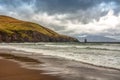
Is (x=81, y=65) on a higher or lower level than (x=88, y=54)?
lower

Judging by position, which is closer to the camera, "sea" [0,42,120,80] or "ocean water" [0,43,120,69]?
"sea" [0,42,120,80]

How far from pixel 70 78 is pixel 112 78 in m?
2.52

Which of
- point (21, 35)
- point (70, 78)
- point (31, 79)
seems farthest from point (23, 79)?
point (21, 35)

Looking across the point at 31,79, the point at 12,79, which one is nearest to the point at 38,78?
the point at 31,79

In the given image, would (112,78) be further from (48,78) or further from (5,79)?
(5,79)

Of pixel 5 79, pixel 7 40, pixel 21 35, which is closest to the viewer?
pixel 5 79

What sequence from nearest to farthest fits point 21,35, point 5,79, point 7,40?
point 5,79, point 7,40, point 21,35

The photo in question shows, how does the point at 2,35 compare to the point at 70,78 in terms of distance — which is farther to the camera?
the point at 2,35

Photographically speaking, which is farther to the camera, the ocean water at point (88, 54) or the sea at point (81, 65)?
the ocean water at point (88, 54)

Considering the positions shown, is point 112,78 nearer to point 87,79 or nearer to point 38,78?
point 87,79

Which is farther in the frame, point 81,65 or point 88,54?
point 88,54

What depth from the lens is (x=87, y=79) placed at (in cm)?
1361

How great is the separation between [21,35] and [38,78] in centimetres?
18559

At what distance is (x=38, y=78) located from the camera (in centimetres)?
1385
